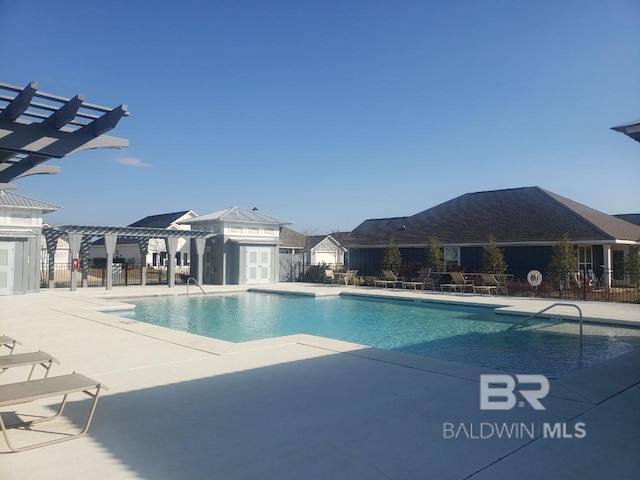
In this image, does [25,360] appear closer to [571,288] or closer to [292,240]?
[571,288]

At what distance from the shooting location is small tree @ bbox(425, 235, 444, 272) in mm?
22906

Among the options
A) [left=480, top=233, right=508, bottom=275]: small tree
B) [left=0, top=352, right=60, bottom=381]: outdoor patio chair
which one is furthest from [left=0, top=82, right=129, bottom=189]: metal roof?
[left=480, top=233, right=508, bottom=275]: small tree

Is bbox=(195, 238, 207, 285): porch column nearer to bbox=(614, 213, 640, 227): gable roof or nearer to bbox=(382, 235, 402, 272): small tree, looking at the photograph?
bbox=(382, 235, 402, 272): small tree

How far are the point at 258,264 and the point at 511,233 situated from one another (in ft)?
44.0

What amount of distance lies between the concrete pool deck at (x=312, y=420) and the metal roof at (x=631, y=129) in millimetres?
3158

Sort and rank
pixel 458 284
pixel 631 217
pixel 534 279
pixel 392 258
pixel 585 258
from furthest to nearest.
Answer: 1. pixel 631 217
2. pixel 392 258
3. pixel 585 258
4. pixel 458 284
5. pixel 534 279

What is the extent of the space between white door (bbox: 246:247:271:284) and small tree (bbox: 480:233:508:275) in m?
12.0

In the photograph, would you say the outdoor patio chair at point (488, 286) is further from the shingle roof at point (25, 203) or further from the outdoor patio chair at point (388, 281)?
the shingle roof at point (25, 203)

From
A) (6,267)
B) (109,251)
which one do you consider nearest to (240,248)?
(109,251)

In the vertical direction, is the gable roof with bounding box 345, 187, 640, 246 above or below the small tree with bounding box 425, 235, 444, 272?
above

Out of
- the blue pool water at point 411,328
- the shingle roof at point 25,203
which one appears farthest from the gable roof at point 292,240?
the blue pool water at point 411,328

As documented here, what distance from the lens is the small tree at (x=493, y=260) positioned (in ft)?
66.8

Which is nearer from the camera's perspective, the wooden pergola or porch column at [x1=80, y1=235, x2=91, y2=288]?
the wooden pergola

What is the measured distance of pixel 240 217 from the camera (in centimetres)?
2600
